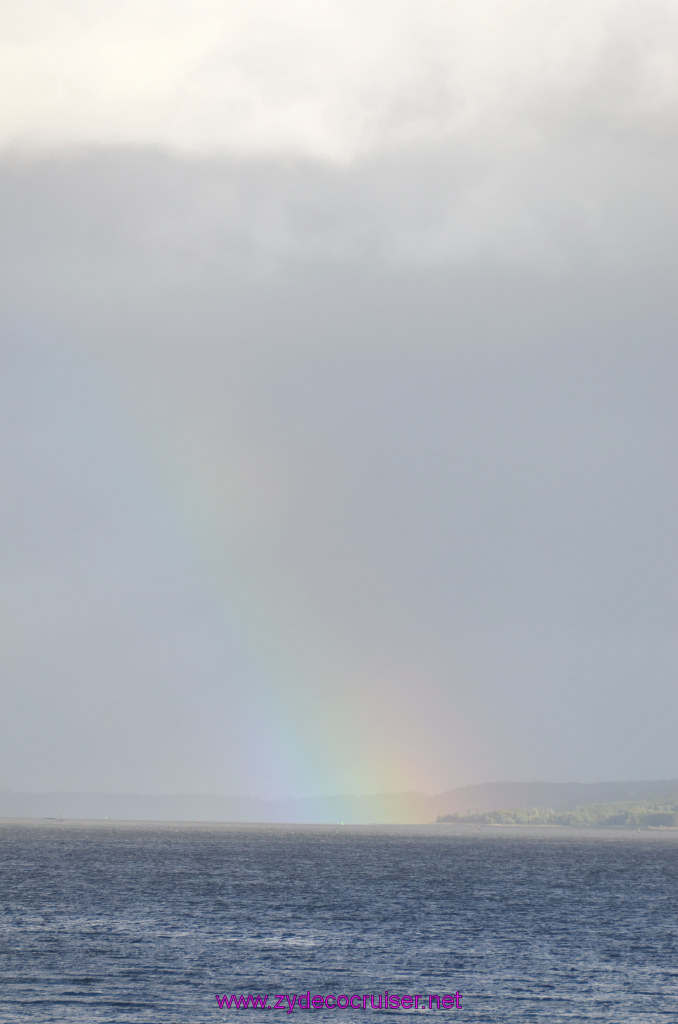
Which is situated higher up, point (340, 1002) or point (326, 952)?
point (340, 1002)

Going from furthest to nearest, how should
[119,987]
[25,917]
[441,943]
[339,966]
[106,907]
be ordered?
[106,907], [25,917], [441,943], [339,966], [119,987]

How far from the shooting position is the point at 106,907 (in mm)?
113312

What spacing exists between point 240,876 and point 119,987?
383ft

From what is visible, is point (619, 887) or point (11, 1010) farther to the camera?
point (619, 887)

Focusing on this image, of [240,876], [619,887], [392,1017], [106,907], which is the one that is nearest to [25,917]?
[106,907]

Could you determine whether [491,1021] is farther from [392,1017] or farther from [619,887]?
[619,887]

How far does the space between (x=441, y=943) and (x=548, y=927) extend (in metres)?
20.0

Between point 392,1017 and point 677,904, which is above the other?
point 392,1017

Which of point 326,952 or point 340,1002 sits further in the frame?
point 326,952

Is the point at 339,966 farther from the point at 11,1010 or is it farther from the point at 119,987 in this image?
the point at 11,1010

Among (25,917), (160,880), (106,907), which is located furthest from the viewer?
(160,880)

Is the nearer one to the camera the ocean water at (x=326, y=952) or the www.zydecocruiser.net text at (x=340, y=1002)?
the ocean water at (x=326, y=952)

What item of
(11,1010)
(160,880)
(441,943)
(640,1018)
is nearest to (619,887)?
(160,880)

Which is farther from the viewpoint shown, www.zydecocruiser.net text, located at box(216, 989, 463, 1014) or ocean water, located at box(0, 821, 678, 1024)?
www.zydecocruiser.net text, located at box(216, 989, 463, 1014)
